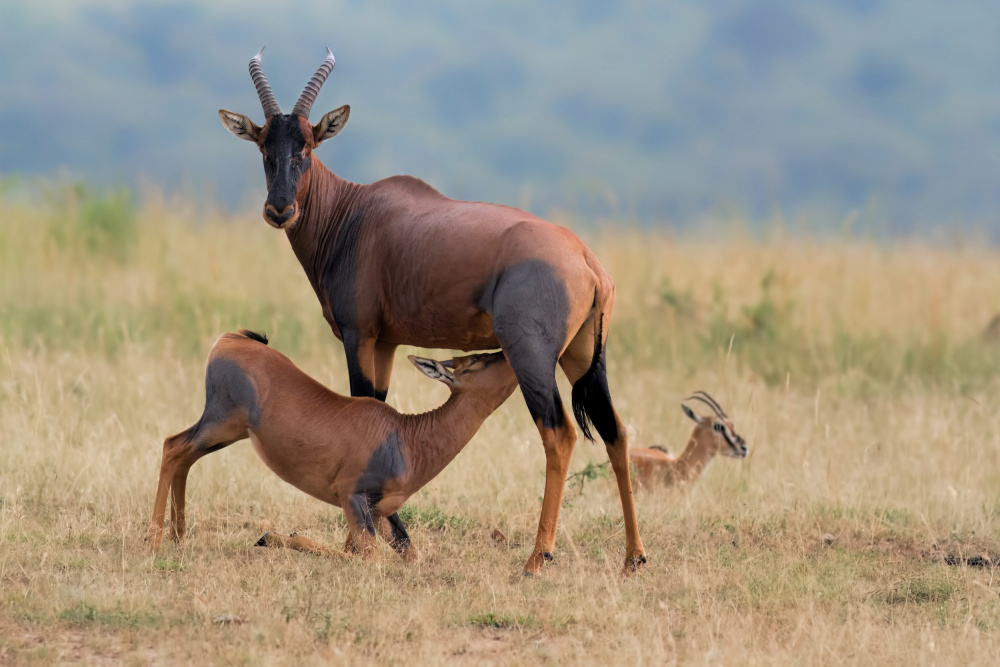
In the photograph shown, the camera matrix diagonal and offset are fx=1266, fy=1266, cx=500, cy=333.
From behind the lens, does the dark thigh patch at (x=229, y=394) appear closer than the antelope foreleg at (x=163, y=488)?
Yes

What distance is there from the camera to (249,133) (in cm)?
820

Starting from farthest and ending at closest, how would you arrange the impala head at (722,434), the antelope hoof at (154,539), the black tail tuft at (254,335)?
the impala head at (722,434), the black tail tuft at (254,335), the antelope hoof at (154,539)

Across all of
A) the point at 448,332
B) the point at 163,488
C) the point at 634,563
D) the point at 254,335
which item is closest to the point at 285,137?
the point at 254,335

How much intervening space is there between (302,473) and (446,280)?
4.64 ft

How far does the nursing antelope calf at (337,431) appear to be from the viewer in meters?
7.35

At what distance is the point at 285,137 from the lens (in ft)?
25.9

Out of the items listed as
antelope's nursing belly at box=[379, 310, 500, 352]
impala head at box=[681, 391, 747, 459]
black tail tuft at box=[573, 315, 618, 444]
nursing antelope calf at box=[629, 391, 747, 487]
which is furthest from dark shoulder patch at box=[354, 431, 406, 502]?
impala head at box=[681, 391, 747, 459]

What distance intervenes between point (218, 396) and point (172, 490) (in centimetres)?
70

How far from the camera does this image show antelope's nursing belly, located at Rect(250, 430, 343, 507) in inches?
291

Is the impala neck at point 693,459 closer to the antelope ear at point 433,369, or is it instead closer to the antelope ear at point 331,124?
the antelope ear at point 433,369

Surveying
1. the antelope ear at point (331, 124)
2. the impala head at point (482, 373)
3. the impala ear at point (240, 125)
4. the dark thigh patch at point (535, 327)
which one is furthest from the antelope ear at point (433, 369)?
the impala ear at point (240, 125)

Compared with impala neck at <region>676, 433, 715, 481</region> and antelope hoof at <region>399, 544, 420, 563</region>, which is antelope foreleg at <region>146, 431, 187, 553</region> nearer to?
antelope hoof at <region>399, 544, 420, 563</region>

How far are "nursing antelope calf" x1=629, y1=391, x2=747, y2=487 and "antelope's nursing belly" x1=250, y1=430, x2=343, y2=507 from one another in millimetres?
3359

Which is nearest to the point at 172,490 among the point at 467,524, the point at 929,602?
the point at 467,524
